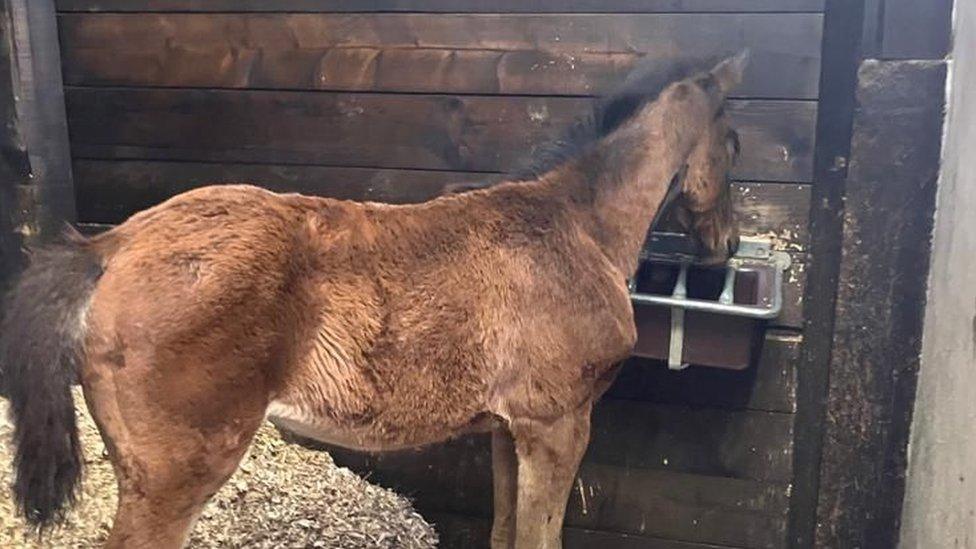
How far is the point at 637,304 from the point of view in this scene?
6.24 feet

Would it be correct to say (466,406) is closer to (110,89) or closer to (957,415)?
(957,415)

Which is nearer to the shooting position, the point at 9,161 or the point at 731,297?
the point at 731,297

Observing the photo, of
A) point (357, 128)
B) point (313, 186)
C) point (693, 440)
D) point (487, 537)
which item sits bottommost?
point (487, 537)

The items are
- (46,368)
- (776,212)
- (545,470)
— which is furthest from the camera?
(776,212)

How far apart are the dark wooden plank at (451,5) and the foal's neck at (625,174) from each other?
13.1 inches

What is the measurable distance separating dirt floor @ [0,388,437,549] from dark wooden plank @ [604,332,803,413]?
0.64 meters

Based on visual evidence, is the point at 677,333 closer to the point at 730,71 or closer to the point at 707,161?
the point at 707,161

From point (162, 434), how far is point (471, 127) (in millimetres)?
1091

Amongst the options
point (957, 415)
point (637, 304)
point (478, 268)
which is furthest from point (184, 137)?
point (957, 415)

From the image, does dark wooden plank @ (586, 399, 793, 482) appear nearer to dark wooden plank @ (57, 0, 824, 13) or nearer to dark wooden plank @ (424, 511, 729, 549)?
dark wooden plank @ (424, 511, 729, 549)

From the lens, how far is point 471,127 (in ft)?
6.91

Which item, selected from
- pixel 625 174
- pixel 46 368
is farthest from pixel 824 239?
pixel 46 368

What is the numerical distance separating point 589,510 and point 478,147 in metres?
0.96

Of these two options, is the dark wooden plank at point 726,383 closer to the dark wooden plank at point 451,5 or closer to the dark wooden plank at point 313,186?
the dark wooden plank at point 313,186
